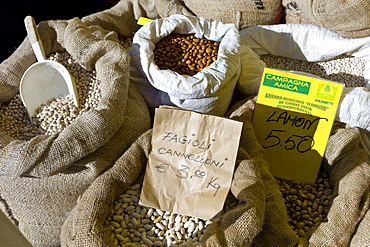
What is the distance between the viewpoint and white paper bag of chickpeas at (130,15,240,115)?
4.02 feet

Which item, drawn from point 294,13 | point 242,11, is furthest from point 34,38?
point 294,13

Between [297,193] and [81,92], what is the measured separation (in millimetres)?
893

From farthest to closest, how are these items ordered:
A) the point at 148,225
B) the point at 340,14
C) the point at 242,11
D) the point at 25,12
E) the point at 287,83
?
the point at 25,12 < the point at 242,11 < the point at 340,14 < the point at 287,83 < the point at 148,225

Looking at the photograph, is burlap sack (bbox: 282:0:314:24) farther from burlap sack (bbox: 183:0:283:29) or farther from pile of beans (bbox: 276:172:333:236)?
pile of beans (bbox: 276:172:333:236)

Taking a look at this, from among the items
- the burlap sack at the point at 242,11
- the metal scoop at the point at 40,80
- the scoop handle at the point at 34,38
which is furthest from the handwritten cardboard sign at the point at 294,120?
the scoop handle at the point at 34,38

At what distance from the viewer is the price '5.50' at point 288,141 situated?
1193 millimetres

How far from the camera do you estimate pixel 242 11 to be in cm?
160

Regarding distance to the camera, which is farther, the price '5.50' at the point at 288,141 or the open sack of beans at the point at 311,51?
the open sack of beans at the point at 311,51

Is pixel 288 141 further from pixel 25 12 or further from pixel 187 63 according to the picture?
pixel 25 12

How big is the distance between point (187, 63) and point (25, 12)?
1.42m

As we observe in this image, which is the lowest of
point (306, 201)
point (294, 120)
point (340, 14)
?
point (306, 201)

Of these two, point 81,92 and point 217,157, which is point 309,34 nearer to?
point 217,157

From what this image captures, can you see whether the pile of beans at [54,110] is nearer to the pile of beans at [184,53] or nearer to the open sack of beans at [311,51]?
the pile of beans at [184,53]

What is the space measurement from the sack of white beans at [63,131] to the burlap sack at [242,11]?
0.49 m
